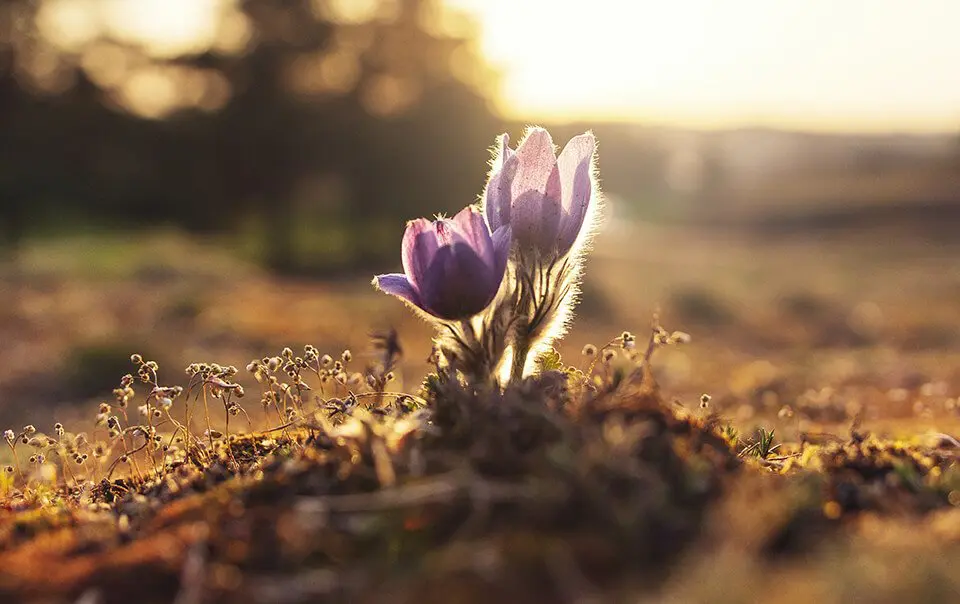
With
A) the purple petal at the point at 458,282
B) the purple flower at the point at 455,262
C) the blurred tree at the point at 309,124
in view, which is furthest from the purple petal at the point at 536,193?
the blurred tree at the point at 309,124

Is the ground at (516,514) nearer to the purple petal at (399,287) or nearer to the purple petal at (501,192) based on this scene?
the purple petal at (399,287)

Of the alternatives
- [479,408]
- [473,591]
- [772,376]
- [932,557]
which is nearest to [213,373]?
[479,408]

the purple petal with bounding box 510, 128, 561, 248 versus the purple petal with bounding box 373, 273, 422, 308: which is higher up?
the purple petal with bounding box 510, 128, 561, 248

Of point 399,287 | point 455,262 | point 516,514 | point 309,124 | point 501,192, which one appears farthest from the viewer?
point 309,124

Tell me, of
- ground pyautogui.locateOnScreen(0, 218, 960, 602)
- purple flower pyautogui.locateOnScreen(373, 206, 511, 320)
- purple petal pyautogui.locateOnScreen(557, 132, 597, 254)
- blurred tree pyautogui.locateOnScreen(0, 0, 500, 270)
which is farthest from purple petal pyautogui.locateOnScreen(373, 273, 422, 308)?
blurred tree pyautogui.locateOnScreen(0, 0, 500, 270)

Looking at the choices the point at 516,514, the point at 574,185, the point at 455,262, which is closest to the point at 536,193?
the point at 574,185

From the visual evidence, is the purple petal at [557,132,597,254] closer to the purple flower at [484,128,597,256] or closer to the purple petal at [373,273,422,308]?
the purple flower at [484,128,597,256]

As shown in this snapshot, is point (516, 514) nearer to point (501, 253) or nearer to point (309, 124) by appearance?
point (501, 253)
